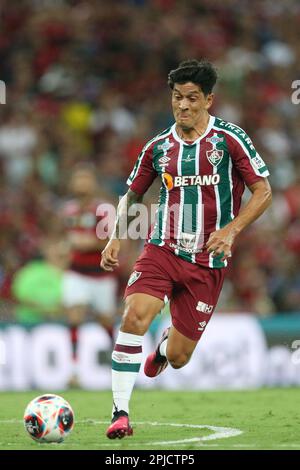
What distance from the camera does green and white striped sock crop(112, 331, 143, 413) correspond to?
24.3 feet

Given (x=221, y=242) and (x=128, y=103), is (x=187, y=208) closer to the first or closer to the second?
(x=221, y=242)

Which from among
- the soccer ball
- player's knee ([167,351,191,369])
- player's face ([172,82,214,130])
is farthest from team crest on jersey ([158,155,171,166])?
the soccer ball

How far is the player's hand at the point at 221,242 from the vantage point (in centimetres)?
723

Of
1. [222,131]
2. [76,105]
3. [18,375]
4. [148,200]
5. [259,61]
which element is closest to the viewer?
[222,131]

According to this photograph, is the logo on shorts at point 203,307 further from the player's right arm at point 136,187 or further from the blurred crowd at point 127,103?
the blurred crowd at point 127,103

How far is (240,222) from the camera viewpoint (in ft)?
24.2

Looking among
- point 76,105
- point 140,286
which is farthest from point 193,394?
point 76,105

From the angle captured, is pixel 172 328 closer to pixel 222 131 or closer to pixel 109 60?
pixel 222 131

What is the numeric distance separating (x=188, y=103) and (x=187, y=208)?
0.72 m

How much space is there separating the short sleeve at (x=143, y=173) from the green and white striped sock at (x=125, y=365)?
113 cm

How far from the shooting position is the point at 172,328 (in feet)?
27.0

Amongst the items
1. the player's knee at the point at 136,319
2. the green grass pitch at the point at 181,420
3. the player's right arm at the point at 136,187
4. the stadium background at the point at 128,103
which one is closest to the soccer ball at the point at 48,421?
the green grass pitch at the point at 181,420

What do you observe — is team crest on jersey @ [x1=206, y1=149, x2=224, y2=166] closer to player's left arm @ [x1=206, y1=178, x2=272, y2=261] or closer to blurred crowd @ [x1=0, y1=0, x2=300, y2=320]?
player's left arm @ [x1=206, y1=178, x2=272, y2=261]

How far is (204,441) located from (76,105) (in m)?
9.65
